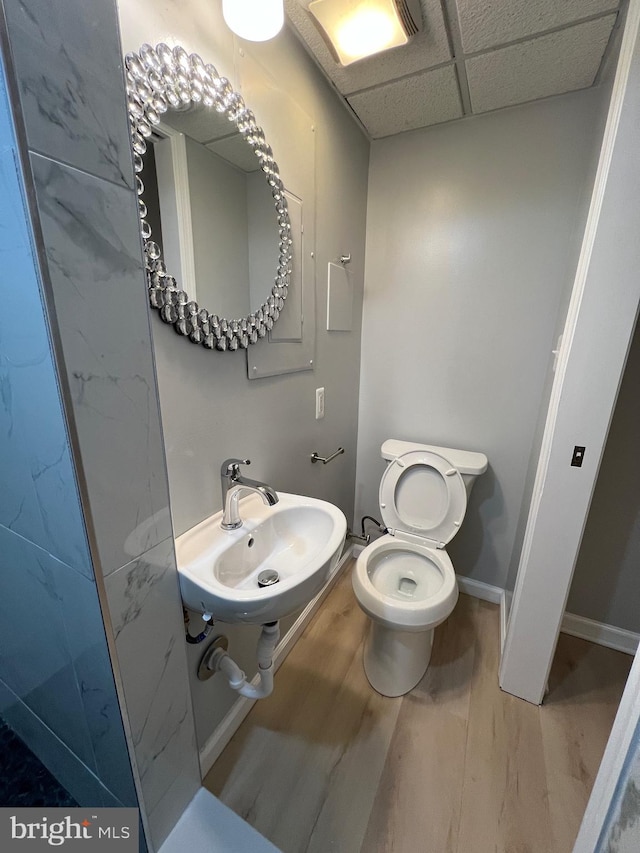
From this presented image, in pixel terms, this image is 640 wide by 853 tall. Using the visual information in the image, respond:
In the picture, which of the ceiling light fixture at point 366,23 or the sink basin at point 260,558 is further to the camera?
the ceiling light fixture at point 366,23

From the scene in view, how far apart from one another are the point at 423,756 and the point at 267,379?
4.49ft

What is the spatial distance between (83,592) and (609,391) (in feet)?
4.62

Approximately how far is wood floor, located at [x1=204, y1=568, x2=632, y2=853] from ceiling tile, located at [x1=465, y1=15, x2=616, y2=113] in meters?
2.24

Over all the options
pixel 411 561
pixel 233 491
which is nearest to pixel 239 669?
pixel 233 491

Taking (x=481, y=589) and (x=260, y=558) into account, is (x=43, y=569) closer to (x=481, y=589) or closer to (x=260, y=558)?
(x=260, y=558)

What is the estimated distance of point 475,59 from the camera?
1.11 metres

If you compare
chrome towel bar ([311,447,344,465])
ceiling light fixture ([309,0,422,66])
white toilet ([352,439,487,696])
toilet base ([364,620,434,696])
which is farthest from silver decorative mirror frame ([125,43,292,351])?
toilet base ([364,620,434,696])

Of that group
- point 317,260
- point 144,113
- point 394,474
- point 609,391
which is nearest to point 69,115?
point 144,113

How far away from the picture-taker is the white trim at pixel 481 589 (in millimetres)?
1786

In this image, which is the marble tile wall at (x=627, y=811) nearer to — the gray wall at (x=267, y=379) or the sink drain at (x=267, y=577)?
the sink drain at (x=267, y=577)

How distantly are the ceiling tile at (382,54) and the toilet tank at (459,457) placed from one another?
1396 millimetres

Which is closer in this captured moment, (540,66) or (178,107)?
(178,107)

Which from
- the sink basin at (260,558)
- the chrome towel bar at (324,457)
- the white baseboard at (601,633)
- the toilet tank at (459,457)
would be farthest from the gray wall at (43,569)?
the white baseboard at (601,633)

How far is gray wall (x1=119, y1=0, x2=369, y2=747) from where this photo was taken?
799 millimetres
